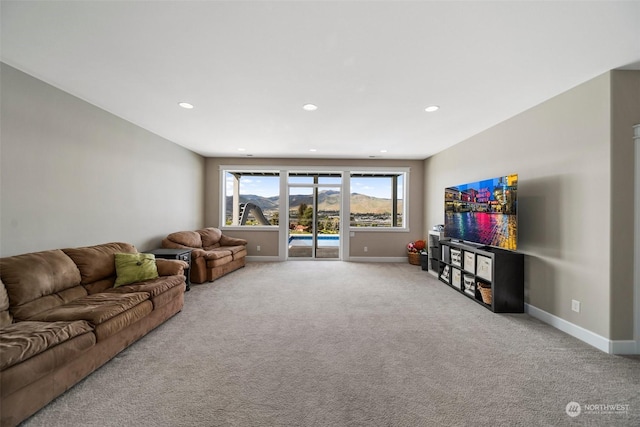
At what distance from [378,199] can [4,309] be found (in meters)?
6.39

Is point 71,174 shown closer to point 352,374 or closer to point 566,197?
point 352,374

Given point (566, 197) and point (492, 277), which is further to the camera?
point (492, 277)

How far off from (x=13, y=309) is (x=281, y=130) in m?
3.54

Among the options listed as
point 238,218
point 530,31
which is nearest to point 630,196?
point 530,31

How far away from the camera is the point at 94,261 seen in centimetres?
282

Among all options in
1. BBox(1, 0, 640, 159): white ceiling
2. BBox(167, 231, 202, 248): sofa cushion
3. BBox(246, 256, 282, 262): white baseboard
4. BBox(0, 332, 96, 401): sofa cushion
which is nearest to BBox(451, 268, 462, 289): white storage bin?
BBox(1, 0, 640, 159): white ceiling

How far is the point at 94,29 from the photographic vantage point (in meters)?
1.88

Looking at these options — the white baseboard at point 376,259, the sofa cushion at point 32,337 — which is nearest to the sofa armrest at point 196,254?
the sofa cushion at point 32,337

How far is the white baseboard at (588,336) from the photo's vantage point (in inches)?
91.7

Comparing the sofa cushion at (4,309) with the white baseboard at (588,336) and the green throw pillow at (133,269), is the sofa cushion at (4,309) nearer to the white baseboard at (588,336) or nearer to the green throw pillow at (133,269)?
the green throw pillow at (133,269)

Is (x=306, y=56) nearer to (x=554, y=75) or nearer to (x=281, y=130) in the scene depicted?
(x=281, y=130)

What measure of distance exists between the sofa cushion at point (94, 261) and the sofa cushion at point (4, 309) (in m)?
0.66

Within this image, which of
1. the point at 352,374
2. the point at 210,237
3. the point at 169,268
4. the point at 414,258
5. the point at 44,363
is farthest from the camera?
the point at 414,258

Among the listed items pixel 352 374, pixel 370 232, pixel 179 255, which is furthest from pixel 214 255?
pixel 370 232
